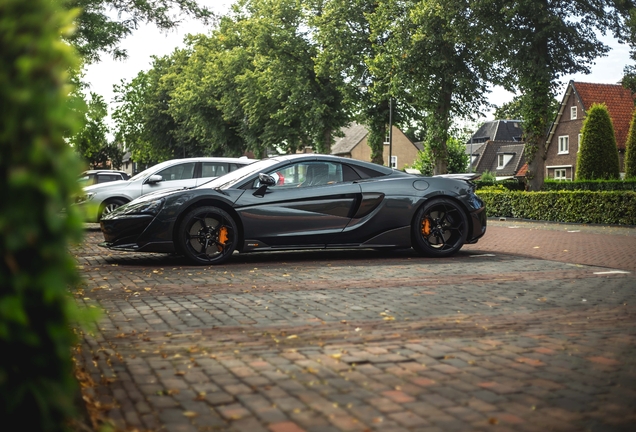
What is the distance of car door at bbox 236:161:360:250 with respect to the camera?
10180 mm

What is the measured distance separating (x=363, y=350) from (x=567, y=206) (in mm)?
23947

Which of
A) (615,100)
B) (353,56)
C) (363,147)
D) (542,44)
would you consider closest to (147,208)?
(542,44)

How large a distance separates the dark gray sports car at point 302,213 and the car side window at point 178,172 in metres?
7.26

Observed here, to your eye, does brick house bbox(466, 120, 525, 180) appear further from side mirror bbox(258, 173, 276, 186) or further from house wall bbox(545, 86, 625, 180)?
side mirror bbox(258, 173, 276, 186)

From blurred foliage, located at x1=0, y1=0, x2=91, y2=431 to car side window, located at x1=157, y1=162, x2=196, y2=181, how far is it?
15885mm

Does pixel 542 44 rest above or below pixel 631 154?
above

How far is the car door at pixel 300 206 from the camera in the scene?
10180 millimetres

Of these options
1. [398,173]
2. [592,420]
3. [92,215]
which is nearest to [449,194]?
[398,173]

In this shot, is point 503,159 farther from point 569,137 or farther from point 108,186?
point 108,186

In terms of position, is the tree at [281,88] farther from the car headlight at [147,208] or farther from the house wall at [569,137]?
the car headlight at [147,208]

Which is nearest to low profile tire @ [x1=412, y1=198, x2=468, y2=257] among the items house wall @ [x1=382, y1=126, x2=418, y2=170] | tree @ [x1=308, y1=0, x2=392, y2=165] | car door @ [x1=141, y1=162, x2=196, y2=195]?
car door @ [x1=141, y1=162, x2=196, y2=195]

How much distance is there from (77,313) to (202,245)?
7.91m

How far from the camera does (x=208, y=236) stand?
1013 centimetres

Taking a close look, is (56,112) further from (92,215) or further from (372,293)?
(372,293)
